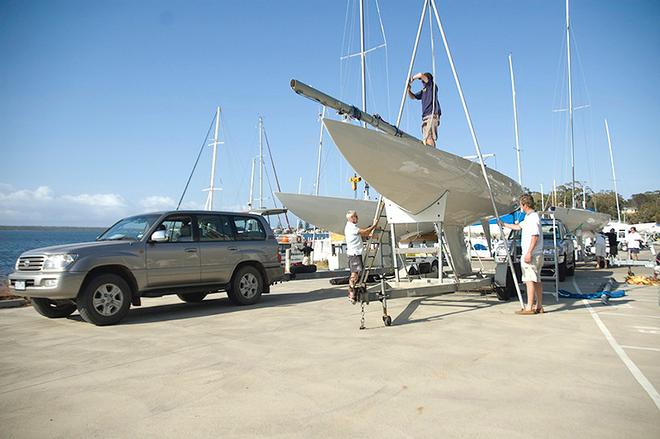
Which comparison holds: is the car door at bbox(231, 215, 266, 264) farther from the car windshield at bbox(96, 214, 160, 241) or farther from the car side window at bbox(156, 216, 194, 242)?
the car windshield at bbox(96, 214, 160, 241)

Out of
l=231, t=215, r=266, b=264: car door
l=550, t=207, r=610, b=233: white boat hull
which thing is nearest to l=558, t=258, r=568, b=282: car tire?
l=550, t=207, r=610, b=233: white boat hull

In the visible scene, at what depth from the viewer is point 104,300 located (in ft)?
24.2

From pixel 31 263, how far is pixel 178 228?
7.48 ft

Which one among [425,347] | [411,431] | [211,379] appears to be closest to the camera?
[411,431]

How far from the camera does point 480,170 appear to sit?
9.20 metres

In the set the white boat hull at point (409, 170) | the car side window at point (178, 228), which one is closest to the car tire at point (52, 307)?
the car side window at point (178, 228)

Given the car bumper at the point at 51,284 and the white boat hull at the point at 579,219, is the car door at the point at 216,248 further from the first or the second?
the white boat hull at the point at 579,219

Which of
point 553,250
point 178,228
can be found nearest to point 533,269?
point 178,228

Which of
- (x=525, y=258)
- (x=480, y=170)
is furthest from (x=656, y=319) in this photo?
(x=480, y=170)

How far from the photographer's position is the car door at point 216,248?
8.70 m

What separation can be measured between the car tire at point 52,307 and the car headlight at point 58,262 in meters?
0.69

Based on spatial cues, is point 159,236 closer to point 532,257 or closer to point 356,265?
point 356,265

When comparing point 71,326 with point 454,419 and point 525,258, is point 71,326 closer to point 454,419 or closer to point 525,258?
point 454,419

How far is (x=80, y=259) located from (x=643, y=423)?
277 inches
